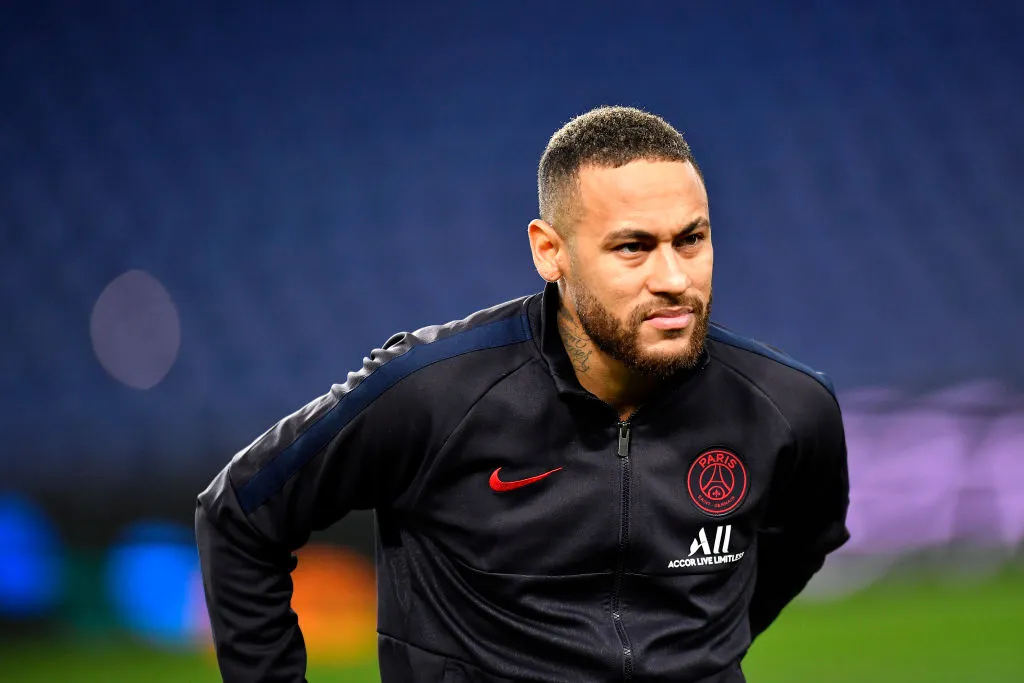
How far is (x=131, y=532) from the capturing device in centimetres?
376

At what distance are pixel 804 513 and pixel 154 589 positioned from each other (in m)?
2.30

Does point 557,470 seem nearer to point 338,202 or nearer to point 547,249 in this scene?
point 547,249

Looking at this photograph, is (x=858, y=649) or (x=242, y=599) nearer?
(x=242, y=599)

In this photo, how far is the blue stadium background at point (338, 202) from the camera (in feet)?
12.4

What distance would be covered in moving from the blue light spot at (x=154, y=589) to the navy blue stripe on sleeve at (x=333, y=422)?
6.45 ft

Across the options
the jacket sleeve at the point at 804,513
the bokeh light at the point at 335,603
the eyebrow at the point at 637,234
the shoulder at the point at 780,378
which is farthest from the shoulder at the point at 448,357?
the bokeh light at the point at 335,603

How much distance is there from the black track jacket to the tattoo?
0.03 meters

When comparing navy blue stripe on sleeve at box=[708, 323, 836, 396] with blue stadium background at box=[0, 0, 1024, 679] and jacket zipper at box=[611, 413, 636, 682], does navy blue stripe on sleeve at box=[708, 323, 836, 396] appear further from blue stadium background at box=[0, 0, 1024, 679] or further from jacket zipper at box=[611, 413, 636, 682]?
blue stadium background at box=[0, 0, 1024, 679]

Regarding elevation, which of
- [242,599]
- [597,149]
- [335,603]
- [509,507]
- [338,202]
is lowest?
[335,603]

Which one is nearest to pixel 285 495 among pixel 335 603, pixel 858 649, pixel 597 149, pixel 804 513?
pixel 597 149

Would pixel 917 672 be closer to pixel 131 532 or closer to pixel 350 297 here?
pixel 350 297

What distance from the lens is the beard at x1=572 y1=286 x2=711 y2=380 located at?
1.79 m

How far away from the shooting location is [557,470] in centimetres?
188

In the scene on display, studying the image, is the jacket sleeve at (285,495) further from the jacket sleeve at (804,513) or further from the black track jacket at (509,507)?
the jacket sleeve at (804,513)
